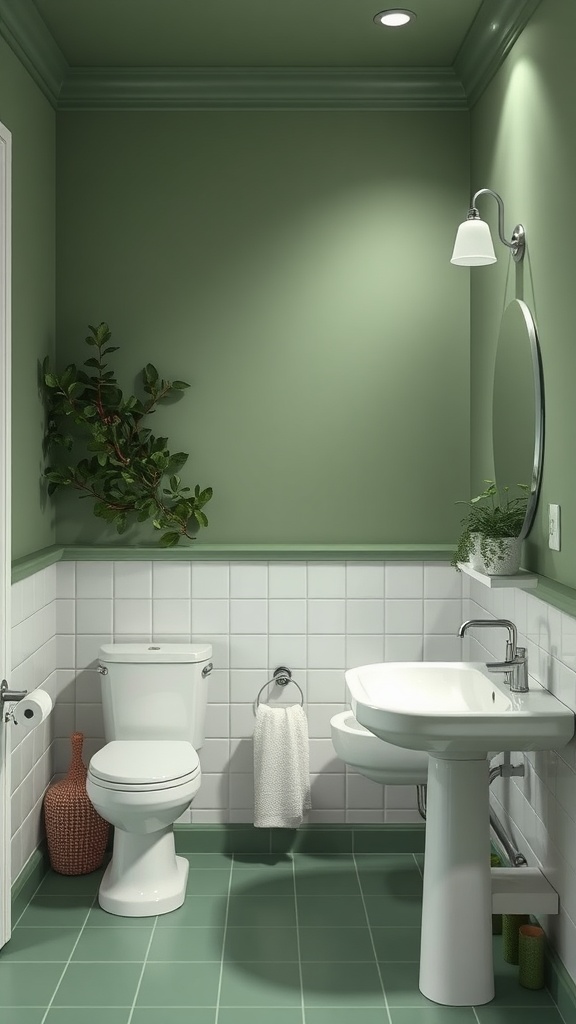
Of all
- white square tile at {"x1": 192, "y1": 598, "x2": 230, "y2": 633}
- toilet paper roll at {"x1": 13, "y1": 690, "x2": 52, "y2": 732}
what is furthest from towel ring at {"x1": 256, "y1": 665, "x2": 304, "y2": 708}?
toilet paper roll at {"x1": 13, "y1": 690, "x2": 52, "y2": 732}

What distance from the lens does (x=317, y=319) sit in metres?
3.61

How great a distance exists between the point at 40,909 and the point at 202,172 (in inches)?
102

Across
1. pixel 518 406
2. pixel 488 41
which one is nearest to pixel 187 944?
pixel 518 406

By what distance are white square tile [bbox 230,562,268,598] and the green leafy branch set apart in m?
0.22

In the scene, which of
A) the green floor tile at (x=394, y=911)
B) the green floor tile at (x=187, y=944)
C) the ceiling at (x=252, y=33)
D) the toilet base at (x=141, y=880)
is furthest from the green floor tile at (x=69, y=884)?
the ceiling at (x=252, y=33)

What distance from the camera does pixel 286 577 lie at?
141 inches

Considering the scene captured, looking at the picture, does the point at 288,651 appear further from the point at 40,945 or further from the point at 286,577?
the point at 40,945

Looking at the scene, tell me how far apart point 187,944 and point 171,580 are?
4.07 feet

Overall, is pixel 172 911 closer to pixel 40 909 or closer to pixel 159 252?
pixel 40 909

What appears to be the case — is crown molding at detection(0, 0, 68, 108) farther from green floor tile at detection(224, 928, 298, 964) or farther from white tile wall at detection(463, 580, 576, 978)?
green floor tile at detection(224, 928, 298, 964)

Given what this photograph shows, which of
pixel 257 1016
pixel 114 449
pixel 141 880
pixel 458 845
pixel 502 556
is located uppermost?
pixel 114 449

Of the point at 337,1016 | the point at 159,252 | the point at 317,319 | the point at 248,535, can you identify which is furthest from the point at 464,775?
the point at 159,252

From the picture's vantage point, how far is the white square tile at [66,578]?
3.58m

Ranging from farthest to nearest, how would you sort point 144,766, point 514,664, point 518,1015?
point 144,766 → point 514,664 → point 518,1015
